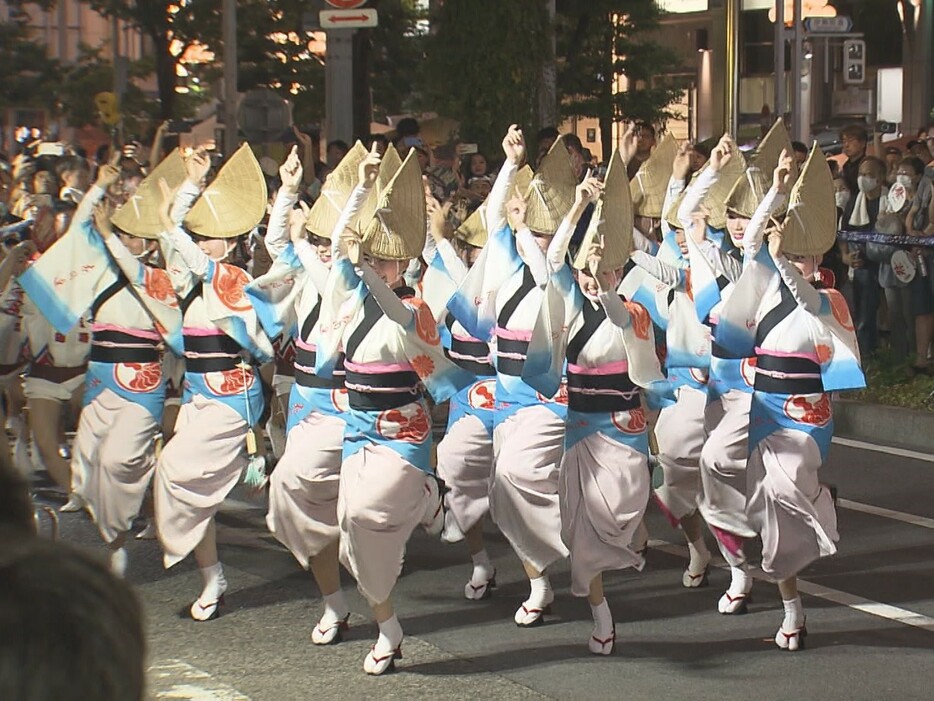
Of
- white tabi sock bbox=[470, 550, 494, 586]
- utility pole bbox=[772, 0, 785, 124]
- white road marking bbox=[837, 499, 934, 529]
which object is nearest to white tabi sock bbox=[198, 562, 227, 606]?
white tabi sock bbox=[470, 550, 494, 586]

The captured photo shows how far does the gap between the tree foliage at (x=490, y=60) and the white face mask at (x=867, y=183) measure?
3.16 meters

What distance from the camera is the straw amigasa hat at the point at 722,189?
7.21m

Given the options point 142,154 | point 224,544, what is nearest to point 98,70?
point 142,154

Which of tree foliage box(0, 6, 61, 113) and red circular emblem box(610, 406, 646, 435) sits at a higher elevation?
tree foliage box(0, 6, 61, 113)

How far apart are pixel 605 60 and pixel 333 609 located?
17.4 meters

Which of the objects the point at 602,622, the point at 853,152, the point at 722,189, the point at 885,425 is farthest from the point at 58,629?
the point at 853,152

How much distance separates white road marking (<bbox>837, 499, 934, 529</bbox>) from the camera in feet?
26.5

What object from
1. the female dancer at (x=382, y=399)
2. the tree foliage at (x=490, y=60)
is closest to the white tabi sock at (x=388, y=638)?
the female dancer at (x=382, y=399)

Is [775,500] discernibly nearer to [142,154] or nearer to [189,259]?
[189,259]

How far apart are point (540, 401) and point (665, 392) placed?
2.11 ft

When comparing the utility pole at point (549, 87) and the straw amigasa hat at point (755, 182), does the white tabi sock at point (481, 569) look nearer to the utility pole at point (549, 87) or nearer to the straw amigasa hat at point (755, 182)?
the straw amigasa hat at point (755, 182)

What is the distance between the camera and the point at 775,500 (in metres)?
6.16

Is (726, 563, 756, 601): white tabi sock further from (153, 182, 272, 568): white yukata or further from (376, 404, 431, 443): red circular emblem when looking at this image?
(153, 182, 272, 568): white yukata

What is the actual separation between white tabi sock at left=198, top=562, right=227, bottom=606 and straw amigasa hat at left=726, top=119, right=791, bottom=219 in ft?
8.71
